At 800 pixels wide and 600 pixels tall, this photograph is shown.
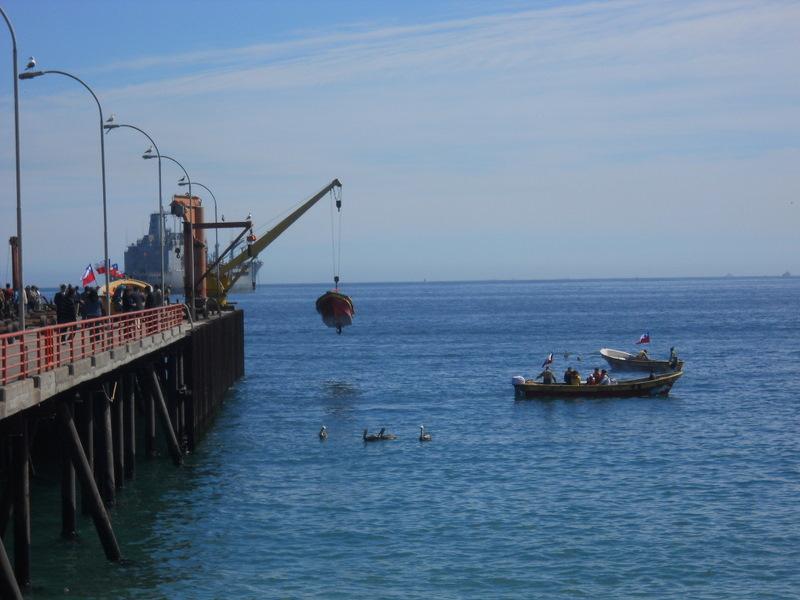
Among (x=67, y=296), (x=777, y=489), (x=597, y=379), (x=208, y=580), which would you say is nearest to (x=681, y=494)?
(x=777, y=489)

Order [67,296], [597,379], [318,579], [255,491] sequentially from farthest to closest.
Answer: [597,379], [255,491], [67,296], [318,579]

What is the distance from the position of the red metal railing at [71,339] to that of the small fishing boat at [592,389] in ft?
62.8

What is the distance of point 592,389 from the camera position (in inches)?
2162

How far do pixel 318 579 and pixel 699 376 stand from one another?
47.5 metres

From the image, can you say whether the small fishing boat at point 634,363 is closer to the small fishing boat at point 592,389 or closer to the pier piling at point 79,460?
the small fishing boat at point 592,389

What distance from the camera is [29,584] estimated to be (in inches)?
883

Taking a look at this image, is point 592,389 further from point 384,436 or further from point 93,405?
point 93,405

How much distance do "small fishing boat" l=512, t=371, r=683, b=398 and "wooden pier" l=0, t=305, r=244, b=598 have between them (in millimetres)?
14947

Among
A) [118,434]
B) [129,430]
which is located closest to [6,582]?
[118,434]

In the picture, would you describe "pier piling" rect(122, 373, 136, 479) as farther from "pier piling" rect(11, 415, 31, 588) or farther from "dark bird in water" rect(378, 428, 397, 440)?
"pier piling" rect(11, 415, 31, 588)

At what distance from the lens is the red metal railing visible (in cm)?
1962

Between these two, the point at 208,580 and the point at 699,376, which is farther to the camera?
the point at 699,376

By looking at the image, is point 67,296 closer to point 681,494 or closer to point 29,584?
point 29,584

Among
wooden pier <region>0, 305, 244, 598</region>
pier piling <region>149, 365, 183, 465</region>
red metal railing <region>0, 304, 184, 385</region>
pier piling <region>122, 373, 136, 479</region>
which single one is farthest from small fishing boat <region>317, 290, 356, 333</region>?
pier piling <region>122, 373, 136, 479</region>
